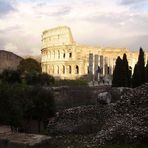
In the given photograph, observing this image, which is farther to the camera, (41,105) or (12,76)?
→ (12,76)

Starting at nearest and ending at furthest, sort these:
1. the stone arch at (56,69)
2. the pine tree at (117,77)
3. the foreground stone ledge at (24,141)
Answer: the foreground stone ledge at (24,141) < the pine tree at (117,77) < the stone arch at (56,69)

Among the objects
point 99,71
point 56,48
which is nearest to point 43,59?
point 56,48

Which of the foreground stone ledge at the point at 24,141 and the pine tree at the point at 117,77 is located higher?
the pine tree at the point at 117,77

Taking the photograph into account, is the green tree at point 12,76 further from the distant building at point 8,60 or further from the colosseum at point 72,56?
the colosseum at point 72,56

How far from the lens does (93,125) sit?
1759cm

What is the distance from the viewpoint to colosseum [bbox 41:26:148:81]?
6988 centimetres

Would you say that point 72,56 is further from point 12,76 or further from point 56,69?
point 12,76

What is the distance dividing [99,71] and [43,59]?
19.5 m

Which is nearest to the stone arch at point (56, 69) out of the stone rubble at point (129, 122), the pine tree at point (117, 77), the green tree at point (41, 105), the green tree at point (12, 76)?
the green tree at point (12, 76)

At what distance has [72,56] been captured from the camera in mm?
72875

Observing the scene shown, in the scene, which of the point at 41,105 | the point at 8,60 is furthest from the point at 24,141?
the point at 8,60

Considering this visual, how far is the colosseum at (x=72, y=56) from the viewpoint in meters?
69.9

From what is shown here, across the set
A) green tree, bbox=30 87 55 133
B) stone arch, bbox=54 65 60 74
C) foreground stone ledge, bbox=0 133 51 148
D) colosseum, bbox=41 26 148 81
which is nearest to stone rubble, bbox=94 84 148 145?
green tree, bbox=30 87 55 133

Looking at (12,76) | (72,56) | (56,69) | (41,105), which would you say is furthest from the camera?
(56,69)
